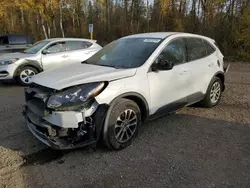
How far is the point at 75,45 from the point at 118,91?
243 inches

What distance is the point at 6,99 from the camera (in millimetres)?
6508

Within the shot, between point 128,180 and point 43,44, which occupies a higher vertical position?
point 43,44

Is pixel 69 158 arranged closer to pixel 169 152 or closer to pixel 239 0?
pixel 169 152

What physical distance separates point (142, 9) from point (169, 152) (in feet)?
78.3

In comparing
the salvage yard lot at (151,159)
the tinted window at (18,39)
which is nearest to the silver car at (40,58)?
the salvage yard lot at (151,159)

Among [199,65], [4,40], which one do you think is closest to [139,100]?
[199,65]

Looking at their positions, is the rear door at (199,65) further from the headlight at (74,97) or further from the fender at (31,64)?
the fender at (31,64)

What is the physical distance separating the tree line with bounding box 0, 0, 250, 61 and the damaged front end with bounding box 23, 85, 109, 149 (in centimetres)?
1256

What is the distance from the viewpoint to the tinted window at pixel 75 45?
889 cm

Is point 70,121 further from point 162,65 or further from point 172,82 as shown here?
point 172,82

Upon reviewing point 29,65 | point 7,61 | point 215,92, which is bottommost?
point 215,92

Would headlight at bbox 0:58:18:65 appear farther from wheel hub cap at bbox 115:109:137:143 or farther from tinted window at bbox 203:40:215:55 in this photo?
tinted window at bbox 203:40:215:55

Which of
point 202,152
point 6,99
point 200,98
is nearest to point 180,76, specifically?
point 200,98

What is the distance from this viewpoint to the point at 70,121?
122 inches
